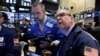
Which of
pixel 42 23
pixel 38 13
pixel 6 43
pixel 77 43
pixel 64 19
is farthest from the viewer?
pixel 6 43

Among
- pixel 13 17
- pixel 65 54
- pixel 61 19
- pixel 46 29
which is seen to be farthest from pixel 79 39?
pixel 13 17

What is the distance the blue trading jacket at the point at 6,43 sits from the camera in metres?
3.86

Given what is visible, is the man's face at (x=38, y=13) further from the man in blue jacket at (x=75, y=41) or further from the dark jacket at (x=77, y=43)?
the dark jacket at (x=77, y=43)

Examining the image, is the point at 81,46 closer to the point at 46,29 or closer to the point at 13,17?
the point at 46,29

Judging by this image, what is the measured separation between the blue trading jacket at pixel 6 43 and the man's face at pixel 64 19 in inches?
62.3

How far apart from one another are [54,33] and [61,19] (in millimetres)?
761

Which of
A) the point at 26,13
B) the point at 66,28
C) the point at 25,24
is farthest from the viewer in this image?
the point at 26,13

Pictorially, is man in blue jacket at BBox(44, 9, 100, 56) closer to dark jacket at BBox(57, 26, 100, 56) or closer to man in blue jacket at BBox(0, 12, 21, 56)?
dark jacket at BBox(57, 26, 100, 56)

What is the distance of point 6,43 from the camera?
3.90 meters

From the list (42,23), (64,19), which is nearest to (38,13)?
(42,23)

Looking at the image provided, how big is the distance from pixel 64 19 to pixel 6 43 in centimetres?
167

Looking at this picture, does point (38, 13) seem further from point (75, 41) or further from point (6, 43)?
point (75, 41)

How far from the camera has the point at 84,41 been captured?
2.17 metres

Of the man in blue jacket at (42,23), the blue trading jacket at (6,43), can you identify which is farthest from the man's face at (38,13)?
the blue trading jacket at (6,43)
